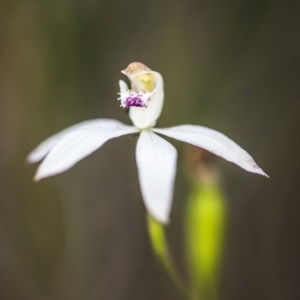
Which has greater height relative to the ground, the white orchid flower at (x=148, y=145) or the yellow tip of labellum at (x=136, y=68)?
the yellow tip of labellum at (x=136, y=68)

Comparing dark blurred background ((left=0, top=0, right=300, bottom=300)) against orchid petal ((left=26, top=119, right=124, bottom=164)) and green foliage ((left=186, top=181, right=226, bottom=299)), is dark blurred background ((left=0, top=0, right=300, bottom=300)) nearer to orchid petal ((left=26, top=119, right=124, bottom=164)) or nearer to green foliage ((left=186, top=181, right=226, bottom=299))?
green foliage ((left=186, top=181, right=226, bottom=299))

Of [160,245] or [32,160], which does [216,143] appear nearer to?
[160,245]

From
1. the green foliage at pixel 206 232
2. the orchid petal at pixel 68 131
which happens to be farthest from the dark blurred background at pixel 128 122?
the orchid petal at pixel 68 131

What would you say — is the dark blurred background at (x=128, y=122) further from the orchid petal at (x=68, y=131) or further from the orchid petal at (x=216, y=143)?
the orchid petal at (x=216, y=143)

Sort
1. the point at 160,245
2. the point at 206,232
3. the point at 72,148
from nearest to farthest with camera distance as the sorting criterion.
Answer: the point at 72,148
the point at 160,245
the point at 206,232

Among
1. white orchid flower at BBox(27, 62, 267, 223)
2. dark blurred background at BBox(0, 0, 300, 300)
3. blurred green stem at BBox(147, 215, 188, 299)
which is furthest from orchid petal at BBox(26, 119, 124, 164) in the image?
dark blurred background at BBox(0, 0, 300, 300)

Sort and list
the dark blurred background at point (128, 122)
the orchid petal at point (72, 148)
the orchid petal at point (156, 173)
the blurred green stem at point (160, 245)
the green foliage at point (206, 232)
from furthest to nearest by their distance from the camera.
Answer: the dark blurred background at point (128, 122)
the green foliage at point (206, 232)
the blurred green stem at point (160, 245)
the orchid petal at point (72, 148)
the orchid petal at point (156, 173)

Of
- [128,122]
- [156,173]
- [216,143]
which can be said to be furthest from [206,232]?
[128,122]
